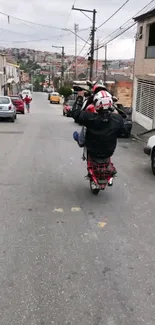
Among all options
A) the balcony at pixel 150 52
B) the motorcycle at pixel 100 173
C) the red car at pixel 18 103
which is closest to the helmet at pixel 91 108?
the motorcycle at pixel 100 173

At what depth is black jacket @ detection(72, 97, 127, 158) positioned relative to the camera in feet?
21.5

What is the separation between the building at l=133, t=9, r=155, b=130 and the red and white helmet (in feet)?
43.9

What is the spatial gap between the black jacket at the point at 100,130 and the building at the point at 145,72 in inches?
523

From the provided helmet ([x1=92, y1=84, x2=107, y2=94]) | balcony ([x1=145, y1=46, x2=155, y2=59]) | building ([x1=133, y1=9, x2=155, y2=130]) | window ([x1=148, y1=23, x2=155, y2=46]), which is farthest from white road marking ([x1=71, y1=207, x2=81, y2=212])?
window ([x1=148, y1=23, x2=155, y2=46])

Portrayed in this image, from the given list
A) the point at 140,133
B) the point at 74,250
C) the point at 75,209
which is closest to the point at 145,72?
the point at 140,133

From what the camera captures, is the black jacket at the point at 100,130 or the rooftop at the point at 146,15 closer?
the black jacket at the point at 100,130

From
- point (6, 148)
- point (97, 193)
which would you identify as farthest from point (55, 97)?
point (97, 193)

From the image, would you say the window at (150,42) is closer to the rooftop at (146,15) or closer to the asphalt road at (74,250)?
the rooftop at (146,15)

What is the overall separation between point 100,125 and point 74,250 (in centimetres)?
269

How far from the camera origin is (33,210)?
605 cm

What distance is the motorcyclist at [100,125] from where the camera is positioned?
21.3 ft

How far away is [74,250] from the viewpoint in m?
4.66

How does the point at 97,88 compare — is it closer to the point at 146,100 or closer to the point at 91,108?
the point at 91,108

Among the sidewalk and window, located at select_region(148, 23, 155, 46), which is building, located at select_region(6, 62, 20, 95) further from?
the sidewalk
